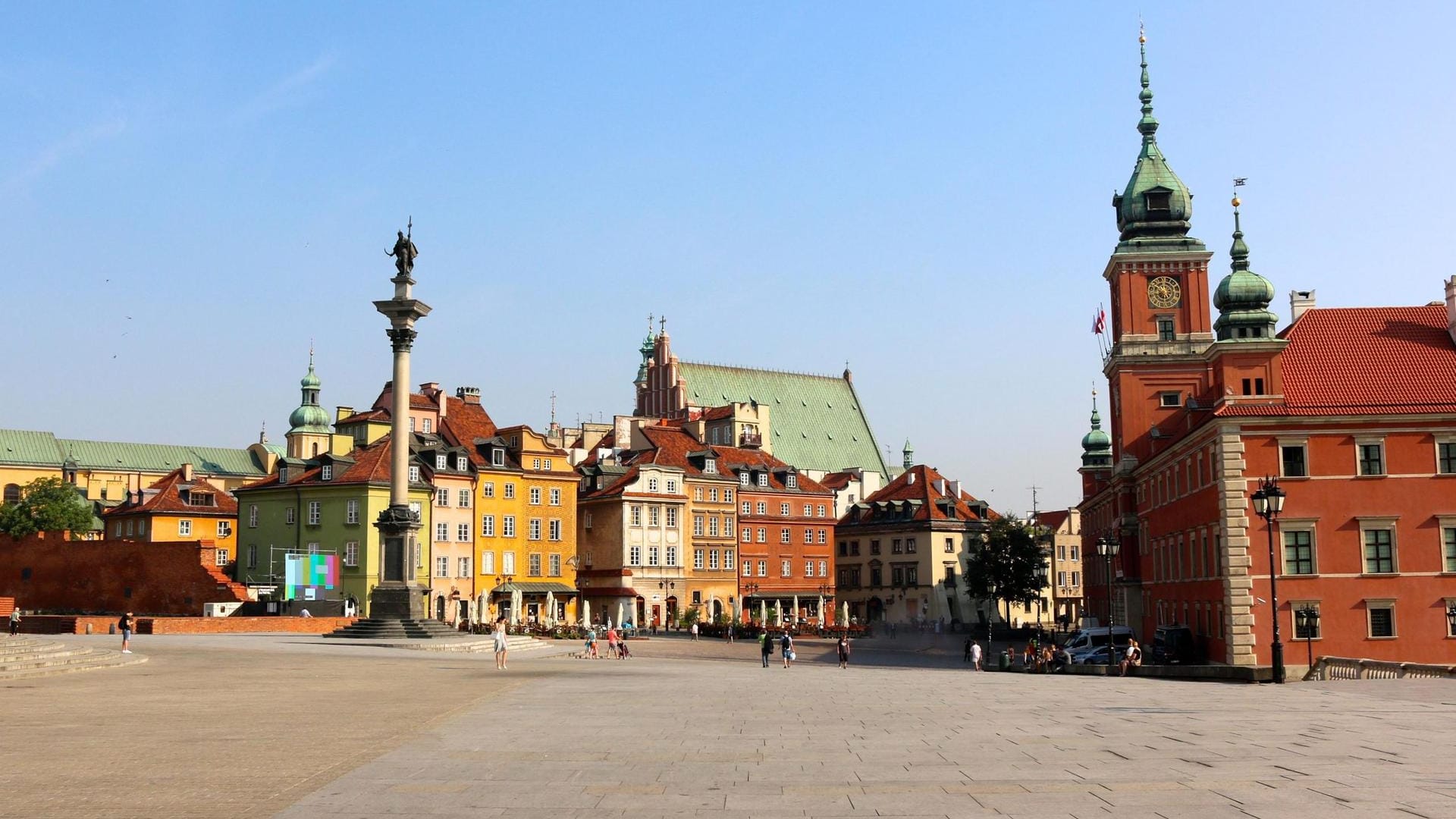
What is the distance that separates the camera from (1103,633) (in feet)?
221

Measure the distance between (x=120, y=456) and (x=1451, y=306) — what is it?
5547 inches

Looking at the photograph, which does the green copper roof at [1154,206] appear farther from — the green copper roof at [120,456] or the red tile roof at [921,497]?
the green copper roof at [120,456]

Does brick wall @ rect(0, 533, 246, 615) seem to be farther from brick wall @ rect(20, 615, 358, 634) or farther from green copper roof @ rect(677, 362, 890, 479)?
green copper roof @ rect(677, 362, 890, 479)

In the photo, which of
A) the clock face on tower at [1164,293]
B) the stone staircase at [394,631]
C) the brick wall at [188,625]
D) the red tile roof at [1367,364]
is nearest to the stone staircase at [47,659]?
the stone staircase at [394,631]

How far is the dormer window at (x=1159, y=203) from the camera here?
8000 centimetres

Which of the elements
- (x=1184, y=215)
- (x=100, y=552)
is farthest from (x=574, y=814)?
(x=100, y=552)

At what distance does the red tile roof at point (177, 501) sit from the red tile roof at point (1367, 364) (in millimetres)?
82659

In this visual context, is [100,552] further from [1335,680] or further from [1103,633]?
[1335,680]

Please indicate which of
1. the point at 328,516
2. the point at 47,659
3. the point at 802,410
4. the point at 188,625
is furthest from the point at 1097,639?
the point at 802,410

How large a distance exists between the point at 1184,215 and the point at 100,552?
7144 cm

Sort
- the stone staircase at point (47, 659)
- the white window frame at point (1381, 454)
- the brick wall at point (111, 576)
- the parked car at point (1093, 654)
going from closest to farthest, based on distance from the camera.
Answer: the stone staircase at point (47, 659) → the white window frame at point (1381, 454) → the parked car at point (1093, 654) → the brick wall at point (111, 576)

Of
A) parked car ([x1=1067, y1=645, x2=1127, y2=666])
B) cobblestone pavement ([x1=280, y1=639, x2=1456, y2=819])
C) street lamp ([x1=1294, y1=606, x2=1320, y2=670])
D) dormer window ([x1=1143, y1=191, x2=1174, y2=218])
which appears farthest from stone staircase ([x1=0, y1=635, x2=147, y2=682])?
dormer window ([x1=1143, y1=191, x2=1174, y2=218])

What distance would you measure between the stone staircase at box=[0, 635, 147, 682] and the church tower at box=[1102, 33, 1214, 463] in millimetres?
53000

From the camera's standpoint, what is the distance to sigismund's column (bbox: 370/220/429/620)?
6216cm
